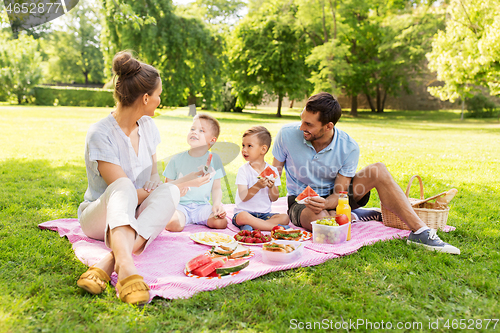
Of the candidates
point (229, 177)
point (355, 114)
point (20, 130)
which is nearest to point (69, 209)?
point (229, 177)

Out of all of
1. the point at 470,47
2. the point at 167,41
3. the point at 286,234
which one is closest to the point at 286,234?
the point at 286,234

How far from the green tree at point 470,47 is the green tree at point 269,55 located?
848 cm

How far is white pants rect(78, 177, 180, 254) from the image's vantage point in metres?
2.28

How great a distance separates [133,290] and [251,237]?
1.29 metres

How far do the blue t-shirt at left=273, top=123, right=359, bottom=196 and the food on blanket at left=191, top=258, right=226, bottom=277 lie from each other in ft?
4.58

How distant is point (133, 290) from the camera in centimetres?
207

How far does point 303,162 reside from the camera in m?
3.54

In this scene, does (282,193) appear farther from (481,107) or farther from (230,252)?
(481,107)

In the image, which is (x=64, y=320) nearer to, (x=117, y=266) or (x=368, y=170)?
(x=117, y=266)

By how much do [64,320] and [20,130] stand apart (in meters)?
12.0

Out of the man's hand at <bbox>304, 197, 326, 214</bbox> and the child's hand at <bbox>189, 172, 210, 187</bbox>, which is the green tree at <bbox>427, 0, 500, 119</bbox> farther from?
the child's hand at <bbox>189, 172, 210, 187</bbox>

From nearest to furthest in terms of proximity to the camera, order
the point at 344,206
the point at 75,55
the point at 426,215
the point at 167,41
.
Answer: the point at 344,206, the point at 426,215, the point at 167,41, the point at 75,55

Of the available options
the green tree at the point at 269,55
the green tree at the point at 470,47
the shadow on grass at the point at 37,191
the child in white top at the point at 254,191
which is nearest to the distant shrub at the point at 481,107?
the green tree at the point at 470,47

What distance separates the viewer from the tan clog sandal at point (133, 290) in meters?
2.06
